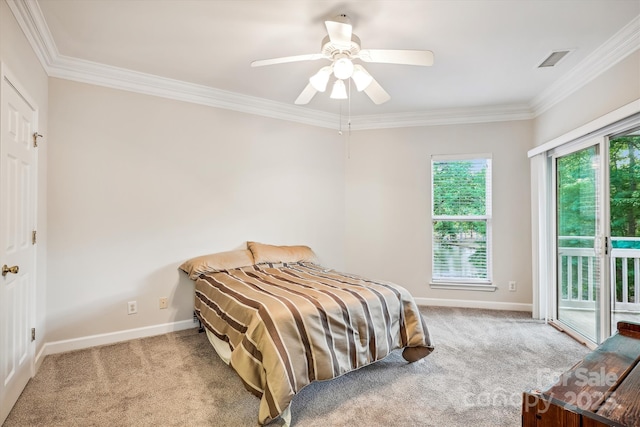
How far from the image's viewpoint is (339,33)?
75.5 inches

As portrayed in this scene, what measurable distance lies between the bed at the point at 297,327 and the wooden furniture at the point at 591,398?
1.27 metres

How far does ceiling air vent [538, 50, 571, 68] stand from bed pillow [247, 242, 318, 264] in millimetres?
2996

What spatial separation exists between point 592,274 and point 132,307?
14.4ft

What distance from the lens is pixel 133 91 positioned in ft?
10.3

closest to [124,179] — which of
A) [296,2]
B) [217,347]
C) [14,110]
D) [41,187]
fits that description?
[41,187]

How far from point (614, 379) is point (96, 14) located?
3302 millimetres

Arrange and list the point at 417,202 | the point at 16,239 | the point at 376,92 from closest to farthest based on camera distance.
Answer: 1. the point at 16,239
2. the point at 376,92
3. the point at 417,202

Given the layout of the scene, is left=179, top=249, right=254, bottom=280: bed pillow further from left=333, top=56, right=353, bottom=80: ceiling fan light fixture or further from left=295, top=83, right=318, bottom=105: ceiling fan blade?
left=333, top=56, right=353, bottom=80: ceiling fan light fixture

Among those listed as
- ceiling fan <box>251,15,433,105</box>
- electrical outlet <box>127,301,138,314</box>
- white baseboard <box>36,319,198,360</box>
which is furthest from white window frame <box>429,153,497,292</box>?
electrical outlet <box>127,301,138,314</box>

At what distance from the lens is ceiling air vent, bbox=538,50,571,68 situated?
269cm

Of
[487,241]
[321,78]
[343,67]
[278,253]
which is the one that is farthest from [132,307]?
[487,241]

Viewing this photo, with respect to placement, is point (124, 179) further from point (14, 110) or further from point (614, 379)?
point (614, 379)

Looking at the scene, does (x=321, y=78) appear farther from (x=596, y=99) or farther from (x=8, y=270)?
(x=596, y=99)

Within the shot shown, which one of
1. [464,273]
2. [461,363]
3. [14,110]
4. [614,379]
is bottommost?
[461,363]
